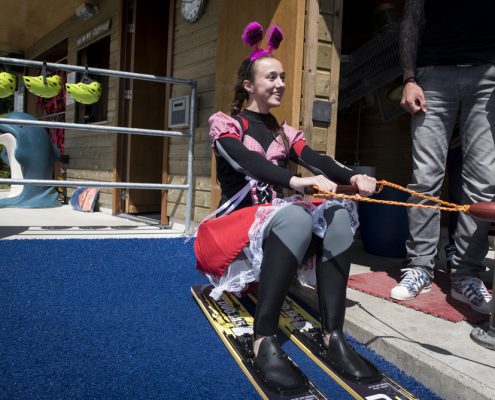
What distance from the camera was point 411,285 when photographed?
6.03ft

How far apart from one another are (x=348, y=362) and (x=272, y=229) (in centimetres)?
46

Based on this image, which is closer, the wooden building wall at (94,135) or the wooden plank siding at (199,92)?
the wooden plank siding at (199,92)

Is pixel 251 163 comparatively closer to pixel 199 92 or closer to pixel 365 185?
pixel 365 185

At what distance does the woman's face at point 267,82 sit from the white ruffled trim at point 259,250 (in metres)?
0.52

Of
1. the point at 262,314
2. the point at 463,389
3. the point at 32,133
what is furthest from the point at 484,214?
the point at 32,133

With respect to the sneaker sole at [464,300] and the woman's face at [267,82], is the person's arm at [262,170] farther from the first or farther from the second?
the sneaker sole at [464,300]

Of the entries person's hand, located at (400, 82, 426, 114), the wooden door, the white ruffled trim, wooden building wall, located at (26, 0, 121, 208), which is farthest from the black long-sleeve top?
wooden building wall, located at (26, 0, 121, 208)

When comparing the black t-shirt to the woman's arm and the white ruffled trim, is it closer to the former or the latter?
the woman's arm

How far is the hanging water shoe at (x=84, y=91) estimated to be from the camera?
132 inches

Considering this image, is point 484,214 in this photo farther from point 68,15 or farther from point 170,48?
point 68,15

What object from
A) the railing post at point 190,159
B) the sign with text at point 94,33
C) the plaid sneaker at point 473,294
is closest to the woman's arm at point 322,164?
the plaid sneaker at point 473,294

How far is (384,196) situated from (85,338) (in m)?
2.11

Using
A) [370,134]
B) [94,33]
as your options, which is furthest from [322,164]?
[94,33]

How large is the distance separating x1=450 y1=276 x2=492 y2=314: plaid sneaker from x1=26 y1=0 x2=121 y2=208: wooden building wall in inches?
151
